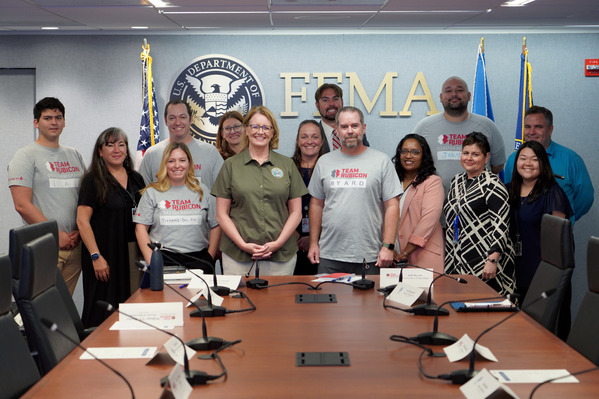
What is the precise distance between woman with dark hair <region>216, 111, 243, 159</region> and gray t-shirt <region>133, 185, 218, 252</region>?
3.09 ft

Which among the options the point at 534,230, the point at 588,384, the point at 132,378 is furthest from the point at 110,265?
the point at 588,384

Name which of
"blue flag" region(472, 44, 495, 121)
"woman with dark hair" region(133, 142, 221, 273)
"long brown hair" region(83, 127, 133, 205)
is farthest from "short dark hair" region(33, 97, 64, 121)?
"blue flag" region(472, 44, 495, 121)

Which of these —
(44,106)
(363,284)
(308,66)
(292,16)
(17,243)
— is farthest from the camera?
(308,66)

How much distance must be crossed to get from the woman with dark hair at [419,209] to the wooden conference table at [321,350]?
4.04 ft

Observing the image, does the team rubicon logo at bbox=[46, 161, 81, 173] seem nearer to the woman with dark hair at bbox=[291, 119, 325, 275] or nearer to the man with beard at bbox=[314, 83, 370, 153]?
the woman with dark hair at bbox=[291, 119, 325, 275]

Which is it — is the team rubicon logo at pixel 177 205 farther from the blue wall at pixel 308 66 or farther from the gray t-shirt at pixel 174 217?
the blue wall at pixel 308 66

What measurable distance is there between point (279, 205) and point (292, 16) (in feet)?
6.91

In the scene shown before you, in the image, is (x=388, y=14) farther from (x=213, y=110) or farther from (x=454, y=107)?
(x=213, y=110)

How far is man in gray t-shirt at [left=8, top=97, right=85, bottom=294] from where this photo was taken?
4.66m

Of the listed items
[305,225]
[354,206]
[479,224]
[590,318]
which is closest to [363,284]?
[354,206]

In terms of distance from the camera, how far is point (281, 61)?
21.4 ft

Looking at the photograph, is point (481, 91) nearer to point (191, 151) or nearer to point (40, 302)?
point (191, 151)

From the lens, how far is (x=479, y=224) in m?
4.26

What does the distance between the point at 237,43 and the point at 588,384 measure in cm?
522
